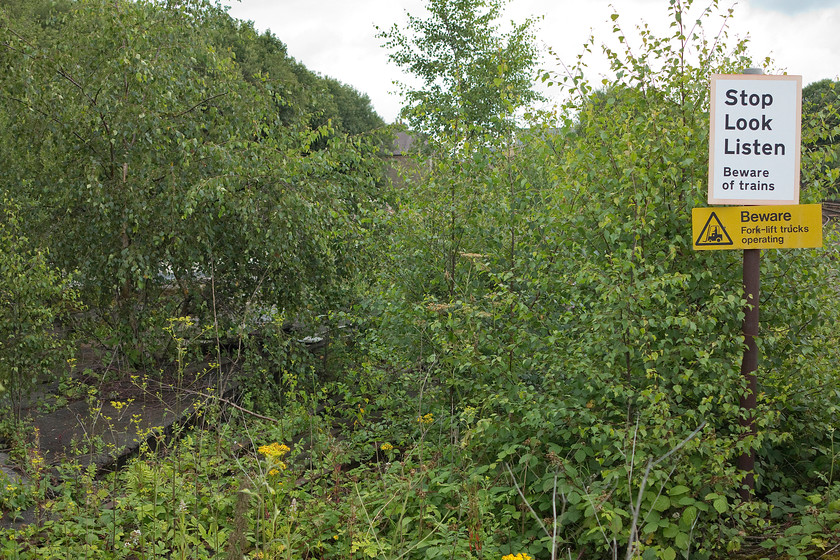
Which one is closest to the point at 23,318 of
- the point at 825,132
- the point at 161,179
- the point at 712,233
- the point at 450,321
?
the point at 161,179

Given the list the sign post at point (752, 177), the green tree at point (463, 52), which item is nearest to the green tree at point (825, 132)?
the sign post at point (752, 177)

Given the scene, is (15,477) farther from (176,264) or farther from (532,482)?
(532,482)

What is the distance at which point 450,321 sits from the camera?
13.6ft

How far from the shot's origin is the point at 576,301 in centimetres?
396

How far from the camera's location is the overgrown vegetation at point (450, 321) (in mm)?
3211

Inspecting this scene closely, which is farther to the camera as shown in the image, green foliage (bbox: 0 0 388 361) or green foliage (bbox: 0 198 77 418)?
green foliage (bbox: 0 0 388 361)

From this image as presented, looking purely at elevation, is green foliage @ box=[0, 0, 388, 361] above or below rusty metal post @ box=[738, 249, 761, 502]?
above

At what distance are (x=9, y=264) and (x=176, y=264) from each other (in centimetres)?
157

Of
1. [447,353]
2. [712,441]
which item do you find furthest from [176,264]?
[712,441]

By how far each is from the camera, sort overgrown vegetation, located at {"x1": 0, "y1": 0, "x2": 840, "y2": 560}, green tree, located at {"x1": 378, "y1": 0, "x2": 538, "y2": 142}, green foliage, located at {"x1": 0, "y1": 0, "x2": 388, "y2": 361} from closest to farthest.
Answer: overgrown vegetation, located at {"x1": 0, "y1": 0, "x2": 840, "y2": 560} → green foliage, located at {"x1": 0, "y1": 0, "x2": 388, "y2": 361} → green tree, located at {"x1": 378, "y1": 0, "x2": 538, "y2": 142}

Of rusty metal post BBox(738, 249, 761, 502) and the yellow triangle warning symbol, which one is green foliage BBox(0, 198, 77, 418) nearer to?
the yellow triangle warning symbol

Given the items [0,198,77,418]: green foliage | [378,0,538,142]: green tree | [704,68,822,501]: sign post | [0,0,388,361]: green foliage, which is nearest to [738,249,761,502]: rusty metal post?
[704,68,822,501]: sign post

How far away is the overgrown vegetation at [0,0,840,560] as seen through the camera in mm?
3211

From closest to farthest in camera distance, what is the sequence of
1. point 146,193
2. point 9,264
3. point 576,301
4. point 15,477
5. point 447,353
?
point 576,301 → point 447,353 → point 15,477 → point 9,264 → point 146,193
